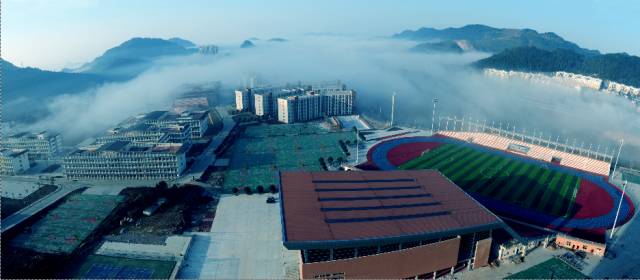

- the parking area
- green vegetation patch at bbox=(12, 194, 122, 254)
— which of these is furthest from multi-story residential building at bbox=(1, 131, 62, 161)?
the parking area

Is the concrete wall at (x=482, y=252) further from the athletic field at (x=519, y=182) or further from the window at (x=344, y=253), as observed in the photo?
the window at (x=344, y=253)

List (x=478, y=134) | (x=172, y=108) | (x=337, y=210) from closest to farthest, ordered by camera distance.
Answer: (x=337, y=210) → (x=478, y=134) → (x=172, y=108)

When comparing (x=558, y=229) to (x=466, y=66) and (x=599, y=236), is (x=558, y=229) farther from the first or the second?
(x=466, y=66)

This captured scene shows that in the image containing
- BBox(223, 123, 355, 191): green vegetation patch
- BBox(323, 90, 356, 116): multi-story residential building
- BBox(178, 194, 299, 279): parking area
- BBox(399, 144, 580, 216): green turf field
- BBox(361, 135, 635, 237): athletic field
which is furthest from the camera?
BBox(323, 90, 356, 116): multi-story residential building

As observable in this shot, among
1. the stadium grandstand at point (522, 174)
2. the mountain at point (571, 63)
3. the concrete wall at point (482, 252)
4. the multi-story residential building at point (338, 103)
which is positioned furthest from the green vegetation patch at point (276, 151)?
the mountain at point (571, 63)

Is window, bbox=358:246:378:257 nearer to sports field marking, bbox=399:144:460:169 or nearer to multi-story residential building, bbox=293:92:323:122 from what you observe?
sports field marking, bbox=399:144:460:169

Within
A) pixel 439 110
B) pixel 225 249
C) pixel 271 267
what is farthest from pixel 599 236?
pixel 439 110

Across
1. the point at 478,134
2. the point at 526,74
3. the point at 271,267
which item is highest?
the point at 526,74
